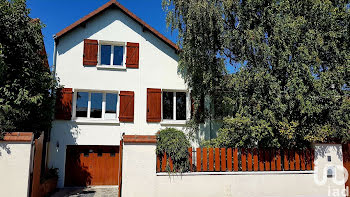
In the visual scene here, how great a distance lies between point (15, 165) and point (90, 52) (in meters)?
6.28

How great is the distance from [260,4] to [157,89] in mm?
5579

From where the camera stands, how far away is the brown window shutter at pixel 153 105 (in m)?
11.8

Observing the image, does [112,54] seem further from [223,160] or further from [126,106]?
[223,160]

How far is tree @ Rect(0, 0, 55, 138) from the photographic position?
8344 millimetres

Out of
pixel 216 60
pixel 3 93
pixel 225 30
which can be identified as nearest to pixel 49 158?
pixel 3 93

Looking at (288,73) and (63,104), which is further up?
(288,73)

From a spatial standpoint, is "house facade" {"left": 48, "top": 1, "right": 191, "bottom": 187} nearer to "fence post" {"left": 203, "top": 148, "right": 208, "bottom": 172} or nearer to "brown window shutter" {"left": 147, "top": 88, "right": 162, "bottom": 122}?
"brown window shutter" {"left": 147, "top": 88, "right": 162, "bottom": 122}

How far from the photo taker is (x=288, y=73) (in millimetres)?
8852

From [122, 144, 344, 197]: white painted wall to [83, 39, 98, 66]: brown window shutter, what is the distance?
5815 mm

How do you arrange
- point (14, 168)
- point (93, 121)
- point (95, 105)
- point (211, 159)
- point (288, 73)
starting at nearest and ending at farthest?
point (14, 168)
point (211, 159)
point (288, 73)
point (93, 121)
point (95, 105)

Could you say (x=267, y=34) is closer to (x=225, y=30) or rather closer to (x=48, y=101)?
(x=225, y=30)

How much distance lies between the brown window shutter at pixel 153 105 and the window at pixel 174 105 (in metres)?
0.54

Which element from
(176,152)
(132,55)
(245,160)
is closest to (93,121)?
(132,55)

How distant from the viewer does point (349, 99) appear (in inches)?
334
